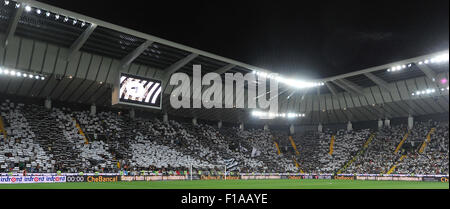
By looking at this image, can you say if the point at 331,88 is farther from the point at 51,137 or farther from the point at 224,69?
the point at 51,137

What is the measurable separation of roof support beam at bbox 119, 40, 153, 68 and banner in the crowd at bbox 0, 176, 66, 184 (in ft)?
42.8

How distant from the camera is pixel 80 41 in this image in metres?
33.0

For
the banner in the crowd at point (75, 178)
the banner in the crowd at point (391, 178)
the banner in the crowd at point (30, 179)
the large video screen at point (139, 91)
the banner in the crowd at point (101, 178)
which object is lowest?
the banner in the crowd at point (391, 178)

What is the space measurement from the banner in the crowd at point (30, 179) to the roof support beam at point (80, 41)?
1154 cm

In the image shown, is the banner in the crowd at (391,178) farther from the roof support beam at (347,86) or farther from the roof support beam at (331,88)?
the roof support beam at (331,88)

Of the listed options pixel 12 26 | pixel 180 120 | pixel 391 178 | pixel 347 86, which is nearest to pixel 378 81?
pixel 347 86

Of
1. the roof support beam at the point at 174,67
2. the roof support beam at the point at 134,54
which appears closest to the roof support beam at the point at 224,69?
the roof support beam at the point at 174,67

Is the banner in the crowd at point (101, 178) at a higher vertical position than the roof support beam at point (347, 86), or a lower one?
lower

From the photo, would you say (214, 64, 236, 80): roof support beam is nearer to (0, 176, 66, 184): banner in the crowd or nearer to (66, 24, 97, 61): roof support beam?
(66, 24, 97, 61): roof support beam

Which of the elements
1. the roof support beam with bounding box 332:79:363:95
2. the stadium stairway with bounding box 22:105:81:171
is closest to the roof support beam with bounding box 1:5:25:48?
the stadium stairway with bounding box 22:105:81:171

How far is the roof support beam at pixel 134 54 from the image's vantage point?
3494cm

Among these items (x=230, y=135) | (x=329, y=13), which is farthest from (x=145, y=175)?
(x=329, y=13)

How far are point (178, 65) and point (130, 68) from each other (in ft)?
17.9

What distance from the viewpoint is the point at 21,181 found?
3112 cm
